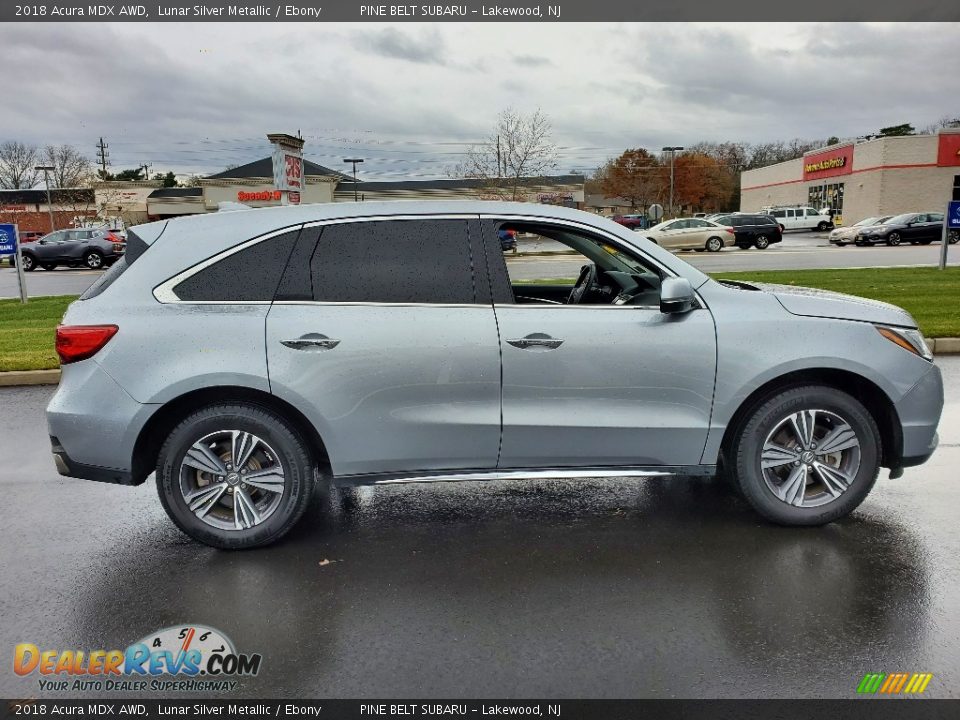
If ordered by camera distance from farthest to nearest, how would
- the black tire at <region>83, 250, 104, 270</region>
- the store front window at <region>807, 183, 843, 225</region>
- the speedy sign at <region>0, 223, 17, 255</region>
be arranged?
the store front window at <region>807, 183, 843, 225</region> < the black tire at <region>83, 250, 104, 270</region> < the speedy sign at <region>0, 223, 17, 255</region>

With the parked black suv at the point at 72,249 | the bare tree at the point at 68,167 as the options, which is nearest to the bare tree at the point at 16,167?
the bare tree at the point at 68,167

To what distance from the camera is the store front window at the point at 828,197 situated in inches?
2199

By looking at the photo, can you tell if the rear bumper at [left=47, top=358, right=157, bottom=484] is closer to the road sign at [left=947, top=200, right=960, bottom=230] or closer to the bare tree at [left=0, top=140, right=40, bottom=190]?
the road sign at [left=947, top=200, right=960, bottom=230]

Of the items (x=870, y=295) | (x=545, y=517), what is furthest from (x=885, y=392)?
(x=870, y=295)

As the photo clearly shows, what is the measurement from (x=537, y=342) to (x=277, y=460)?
1.54 m

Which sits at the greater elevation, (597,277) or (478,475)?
(597,277)

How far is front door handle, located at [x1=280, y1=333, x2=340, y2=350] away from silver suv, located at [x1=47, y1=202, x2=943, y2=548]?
0.03 feet

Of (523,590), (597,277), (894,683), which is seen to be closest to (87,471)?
(523,590)

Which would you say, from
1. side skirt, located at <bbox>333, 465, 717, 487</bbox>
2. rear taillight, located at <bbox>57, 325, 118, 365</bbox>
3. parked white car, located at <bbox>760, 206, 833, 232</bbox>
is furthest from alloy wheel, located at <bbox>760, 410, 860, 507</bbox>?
parked white car, located at <bbox>760, 206, 833, 232</bbox>

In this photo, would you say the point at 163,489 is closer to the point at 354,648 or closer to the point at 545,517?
the point at 354,648

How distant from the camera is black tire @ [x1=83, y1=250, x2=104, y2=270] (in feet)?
106

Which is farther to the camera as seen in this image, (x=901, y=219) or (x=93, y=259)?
(x=901, y=219)

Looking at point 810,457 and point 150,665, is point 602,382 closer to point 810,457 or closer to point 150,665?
point 810,457

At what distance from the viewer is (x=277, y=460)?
13.2 ft
